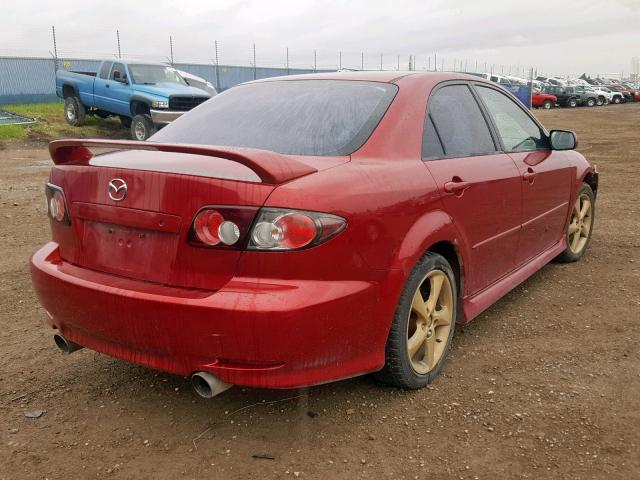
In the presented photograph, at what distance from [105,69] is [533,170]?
14.4 metres

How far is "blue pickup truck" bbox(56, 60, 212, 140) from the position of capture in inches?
551

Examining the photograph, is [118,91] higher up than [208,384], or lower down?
higher up

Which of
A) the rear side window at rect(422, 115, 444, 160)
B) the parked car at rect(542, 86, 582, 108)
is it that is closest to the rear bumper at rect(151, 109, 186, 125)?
the rear side window at rect(422, 115, 444, 160)

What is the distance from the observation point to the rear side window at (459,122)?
123 inches

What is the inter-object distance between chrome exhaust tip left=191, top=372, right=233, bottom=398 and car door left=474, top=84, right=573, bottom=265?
2.28 meters

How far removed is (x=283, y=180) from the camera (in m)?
2.22

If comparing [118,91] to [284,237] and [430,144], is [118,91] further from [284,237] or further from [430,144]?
[284,237]

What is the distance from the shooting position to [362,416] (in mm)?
2648

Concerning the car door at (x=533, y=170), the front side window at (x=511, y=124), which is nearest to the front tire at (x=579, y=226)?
the car door at (x=533, y=170)

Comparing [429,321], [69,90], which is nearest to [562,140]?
[429,321]

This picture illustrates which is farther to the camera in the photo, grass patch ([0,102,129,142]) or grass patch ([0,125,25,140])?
grass patch ([0,102,129,142])

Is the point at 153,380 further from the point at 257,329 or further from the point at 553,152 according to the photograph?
the point at 553,152

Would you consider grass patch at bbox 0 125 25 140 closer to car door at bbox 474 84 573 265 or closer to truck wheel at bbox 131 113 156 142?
truck wheel at bbox 131 113 156 142

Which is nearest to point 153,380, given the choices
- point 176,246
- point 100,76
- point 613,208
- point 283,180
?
point 176,246
